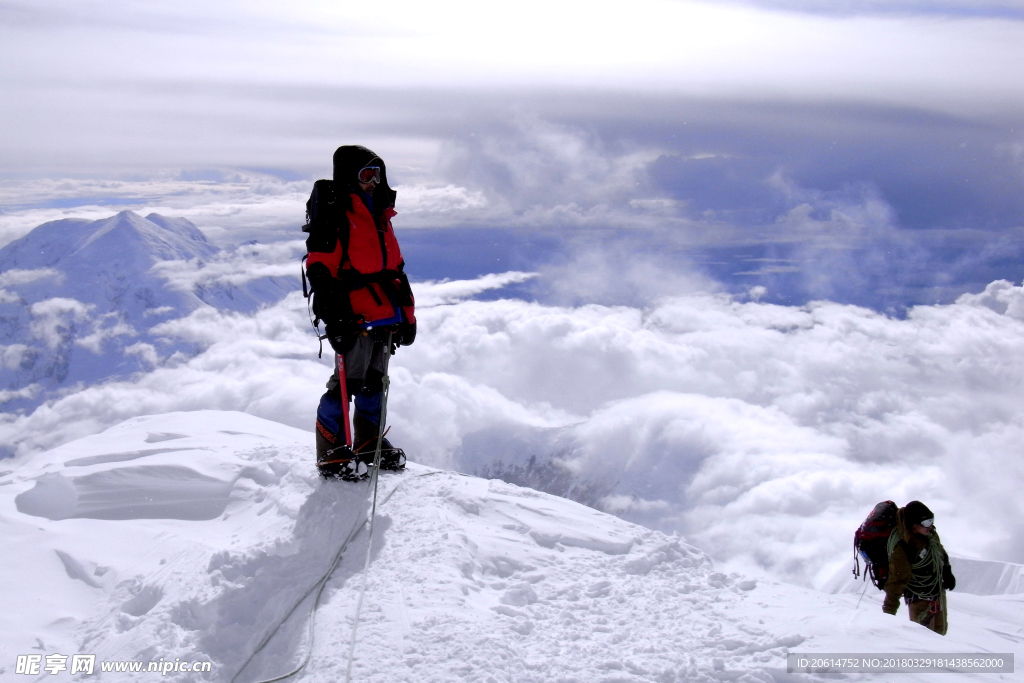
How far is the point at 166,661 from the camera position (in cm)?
362

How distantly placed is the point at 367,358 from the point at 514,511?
2.09 m

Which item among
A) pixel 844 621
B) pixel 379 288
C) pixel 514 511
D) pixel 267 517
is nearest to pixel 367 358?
pixel 379 288

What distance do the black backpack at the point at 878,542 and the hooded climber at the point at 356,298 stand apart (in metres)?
5.16

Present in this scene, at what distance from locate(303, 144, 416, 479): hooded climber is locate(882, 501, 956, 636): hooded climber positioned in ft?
17.0

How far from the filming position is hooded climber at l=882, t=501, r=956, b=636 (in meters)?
6.07

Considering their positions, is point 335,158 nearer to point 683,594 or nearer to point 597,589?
point 597,589

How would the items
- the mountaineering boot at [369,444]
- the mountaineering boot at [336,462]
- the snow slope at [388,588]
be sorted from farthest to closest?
the mountaineering boot at [369,444]
the mountaineering boot at [336,462]
the snow slope at [388,588]

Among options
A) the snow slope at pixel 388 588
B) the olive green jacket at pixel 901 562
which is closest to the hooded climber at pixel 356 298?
the snow slope at pixel 388 588

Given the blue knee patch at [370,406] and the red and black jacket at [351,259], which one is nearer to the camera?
the red and black jacket at [351,259]

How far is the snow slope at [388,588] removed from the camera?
3654mm


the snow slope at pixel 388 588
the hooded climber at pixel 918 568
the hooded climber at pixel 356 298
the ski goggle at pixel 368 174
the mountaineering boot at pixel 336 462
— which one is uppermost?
the ski goggle at pixel 368 174

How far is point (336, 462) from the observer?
6.07 m

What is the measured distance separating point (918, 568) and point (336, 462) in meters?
5.99

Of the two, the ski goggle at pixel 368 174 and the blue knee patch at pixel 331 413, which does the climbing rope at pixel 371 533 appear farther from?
the ski goggle at pixel 368 174
